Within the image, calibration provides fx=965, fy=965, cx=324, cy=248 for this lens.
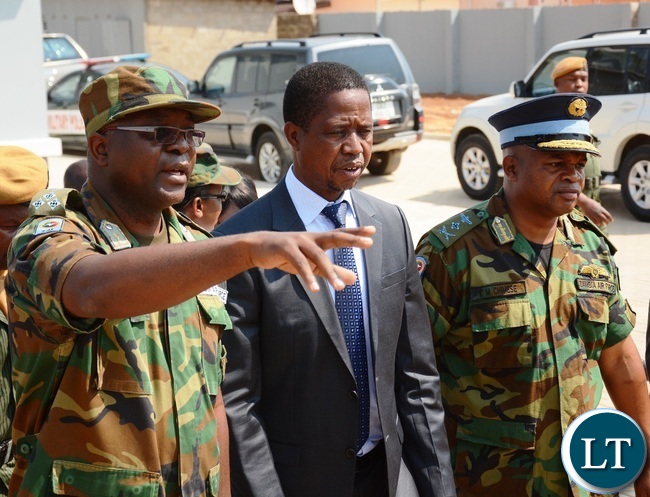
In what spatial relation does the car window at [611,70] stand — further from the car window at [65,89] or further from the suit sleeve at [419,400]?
the suit sleeve at [419,400]

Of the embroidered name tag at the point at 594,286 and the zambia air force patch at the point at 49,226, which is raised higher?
the zambia air force patch at the point at 49,226

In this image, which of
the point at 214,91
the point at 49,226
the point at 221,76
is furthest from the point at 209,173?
the point at 221,76

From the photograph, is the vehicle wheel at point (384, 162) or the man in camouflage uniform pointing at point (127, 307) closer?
the man in camouflage uniform pointing at point (127, 307)

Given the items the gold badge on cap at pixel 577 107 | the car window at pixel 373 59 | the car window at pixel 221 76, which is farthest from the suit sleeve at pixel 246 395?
the car window at pixel 221 76

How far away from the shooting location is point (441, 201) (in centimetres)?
1425

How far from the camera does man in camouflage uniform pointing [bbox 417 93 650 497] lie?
12.0 ft

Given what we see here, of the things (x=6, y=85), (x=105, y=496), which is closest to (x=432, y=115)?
(x=6, y=85)

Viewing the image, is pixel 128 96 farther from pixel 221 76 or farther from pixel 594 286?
pixel 221 76

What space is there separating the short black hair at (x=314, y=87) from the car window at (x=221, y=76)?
43.6 feet

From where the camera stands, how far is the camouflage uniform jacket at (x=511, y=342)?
11.9 feet

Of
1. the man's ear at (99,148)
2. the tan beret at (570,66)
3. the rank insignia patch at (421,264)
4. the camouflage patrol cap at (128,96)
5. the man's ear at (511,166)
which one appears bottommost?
the rank insignia patch at (421,264)

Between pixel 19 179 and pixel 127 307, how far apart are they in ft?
6.00

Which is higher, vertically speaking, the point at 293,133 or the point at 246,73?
the point at 293,133

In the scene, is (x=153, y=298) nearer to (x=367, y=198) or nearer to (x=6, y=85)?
(x=367, y=198)
